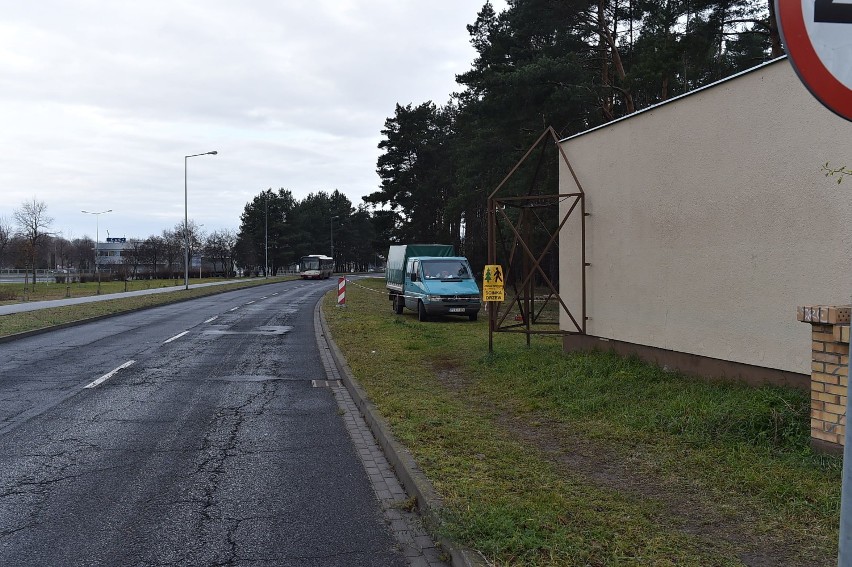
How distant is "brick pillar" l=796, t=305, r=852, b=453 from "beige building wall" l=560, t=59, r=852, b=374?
938 mm

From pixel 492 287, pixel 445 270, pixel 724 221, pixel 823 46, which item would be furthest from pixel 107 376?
pixel 445 270

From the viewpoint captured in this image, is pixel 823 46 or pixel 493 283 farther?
pixel 493 283

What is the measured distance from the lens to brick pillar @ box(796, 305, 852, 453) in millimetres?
4910

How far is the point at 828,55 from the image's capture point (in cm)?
194

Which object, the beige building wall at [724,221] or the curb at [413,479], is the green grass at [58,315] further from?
the beige building wall at [724,221]

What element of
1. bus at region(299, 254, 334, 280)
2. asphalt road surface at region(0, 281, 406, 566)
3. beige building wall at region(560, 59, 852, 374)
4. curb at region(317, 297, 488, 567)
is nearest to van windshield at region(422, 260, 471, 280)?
asphalt road surface at region(0, 281, 406, 566)

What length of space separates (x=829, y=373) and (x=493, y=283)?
668cm

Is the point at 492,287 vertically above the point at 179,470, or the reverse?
the point at 492,287

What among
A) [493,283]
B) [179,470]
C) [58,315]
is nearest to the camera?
[179,470]

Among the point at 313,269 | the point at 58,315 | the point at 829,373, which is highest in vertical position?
the point at 313,269

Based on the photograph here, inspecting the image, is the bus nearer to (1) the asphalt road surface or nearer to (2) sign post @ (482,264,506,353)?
(1) the asphalt road surface

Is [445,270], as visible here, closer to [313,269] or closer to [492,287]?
[492,287]

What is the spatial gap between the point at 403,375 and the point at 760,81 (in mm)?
6166

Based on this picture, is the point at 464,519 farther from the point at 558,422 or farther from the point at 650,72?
the point at 650,72
